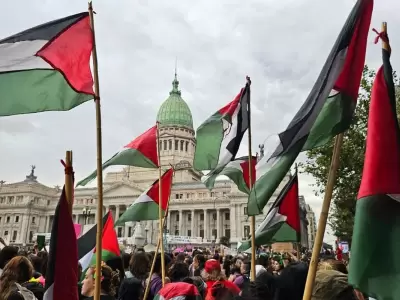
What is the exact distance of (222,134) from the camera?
6.72m

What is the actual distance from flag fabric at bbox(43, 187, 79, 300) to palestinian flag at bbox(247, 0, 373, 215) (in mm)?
1499

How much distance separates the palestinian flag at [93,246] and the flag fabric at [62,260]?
3.82m

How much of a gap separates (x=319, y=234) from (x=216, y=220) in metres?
75.2

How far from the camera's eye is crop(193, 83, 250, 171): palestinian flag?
639cm

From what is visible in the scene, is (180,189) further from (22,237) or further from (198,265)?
(198,265)

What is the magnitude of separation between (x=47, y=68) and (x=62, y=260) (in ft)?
6.82

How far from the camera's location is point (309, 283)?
246 cm

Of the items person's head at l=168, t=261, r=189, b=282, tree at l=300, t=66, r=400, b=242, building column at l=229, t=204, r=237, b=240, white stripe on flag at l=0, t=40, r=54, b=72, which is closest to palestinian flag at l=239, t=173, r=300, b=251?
person's head at l=168, t=261, r=189, b=282

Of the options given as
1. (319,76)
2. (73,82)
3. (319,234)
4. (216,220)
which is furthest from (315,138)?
(216,220)

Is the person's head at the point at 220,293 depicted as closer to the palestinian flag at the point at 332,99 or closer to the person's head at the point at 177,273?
the palestinian flag at the point at 332,99

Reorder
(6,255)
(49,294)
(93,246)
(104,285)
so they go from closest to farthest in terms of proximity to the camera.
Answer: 1. (49,294)
2. (104,285)
3. (6,255)
4. (93,246)

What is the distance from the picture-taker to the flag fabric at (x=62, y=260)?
2.96m

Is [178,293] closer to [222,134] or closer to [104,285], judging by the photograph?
[104,285]

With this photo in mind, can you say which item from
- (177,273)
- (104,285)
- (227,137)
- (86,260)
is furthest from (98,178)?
(86,260)
